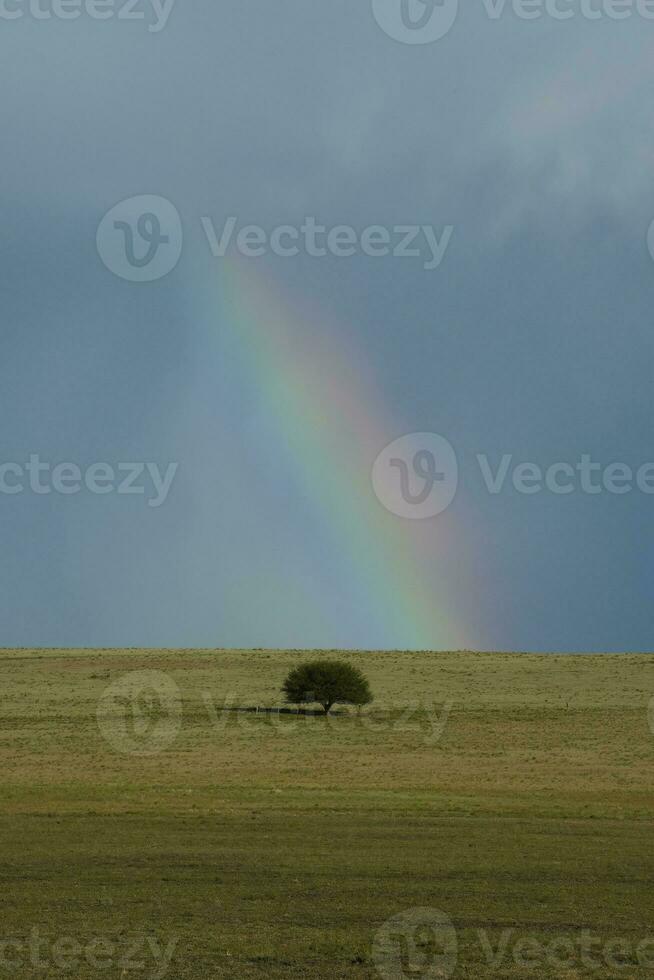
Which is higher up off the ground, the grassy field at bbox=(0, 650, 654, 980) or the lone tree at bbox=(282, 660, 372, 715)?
the lone tree at bbox=(282, 660, 372, 715)

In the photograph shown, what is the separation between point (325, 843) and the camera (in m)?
27.9

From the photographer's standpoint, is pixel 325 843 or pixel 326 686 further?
pixel 326 686

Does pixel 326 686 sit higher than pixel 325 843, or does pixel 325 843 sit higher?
pixel 326 686

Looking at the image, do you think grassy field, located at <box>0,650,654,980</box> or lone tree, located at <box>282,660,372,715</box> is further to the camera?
lone tree, located at <box>282,660,372,715</box>

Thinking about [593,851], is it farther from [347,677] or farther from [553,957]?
[347,677]

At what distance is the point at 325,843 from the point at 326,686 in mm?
48408

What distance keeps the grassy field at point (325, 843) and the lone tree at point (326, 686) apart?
1.55 m

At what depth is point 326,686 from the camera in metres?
76.1

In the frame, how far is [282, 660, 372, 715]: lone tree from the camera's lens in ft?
250

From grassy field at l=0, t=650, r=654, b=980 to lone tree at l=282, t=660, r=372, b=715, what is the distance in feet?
5.10

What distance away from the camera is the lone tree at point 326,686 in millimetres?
76125

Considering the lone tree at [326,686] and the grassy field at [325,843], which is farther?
the lone tree at [326,686]

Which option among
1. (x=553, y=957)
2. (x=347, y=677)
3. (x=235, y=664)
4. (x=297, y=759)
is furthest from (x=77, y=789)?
(x=235, y=664)

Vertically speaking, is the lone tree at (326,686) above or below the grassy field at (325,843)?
above
